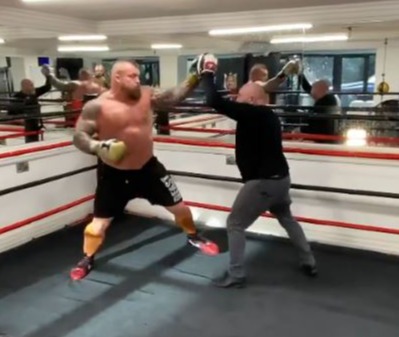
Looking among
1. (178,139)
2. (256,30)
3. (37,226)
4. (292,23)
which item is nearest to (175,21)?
(256,30)

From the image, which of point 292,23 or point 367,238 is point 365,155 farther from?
point 292,23

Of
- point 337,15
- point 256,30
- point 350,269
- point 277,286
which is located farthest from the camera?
point 256,30

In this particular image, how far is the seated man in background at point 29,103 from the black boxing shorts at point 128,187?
4.76 feet

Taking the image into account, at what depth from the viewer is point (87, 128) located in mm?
2762

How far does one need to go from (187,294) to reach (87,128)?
1.24 metres

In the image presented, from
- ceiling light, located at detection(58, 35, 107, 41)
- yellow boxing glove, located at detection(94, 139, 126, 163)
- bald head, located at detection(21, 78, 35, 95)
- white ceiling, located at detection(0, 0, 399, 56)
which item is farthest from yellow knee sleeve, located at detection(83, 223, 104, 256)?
ceiling light, located at detection(58, 35, 107, 41)

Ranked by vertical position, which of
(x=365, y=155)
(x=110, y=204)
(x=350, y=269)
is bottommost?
(x=350, y=269)

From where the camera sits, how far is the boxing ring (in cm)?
271

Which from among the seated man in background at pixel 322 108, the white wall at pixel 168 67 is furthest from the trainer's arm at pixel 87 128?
the white wall at pixel 168 67

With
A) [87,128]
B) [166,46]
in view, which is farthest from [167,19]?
[87,128]

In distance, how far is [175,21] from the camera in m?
6.67

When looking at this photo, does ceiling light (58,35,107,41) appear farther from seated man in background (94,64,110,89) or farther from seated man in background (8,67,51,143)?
seated man in background (94,64,110,89)

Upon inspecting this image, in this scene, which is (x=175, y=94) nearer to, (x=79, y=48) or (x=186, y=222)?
(x=186, y=222)

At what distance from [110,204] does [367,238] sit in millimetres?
2097
